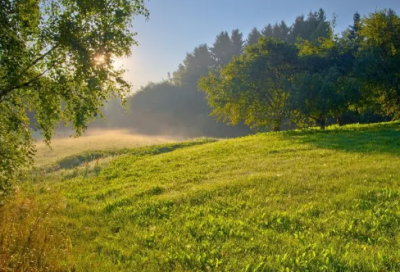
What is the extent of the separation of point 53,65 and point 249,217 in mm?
7513

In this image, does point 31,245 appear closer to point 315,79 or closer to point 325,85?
point 325,85

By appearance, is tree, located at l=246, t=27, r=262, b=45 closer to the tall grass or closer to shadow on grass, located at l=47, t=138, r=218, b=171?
shadow on grass, located at l=47, t=138, r=218, b=171

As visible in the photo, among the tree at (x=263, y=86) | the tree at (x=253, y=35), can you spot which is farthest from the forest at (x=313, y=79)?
the tree at (x=253, y=35)

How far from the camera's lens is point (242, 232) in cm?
701

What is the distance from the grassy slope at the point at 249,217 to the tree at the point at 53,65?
3.04 meters

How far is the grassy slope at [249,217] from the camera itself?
5.95 m

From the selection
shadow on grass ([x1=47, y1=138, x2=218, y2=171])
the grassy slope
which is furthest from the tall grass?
shadow on grass ([x1=47, y1=138, x2=218, y2=171])

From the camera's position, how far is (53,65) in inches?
372

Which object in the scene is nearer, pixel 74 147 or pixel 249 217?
pixel 249 217

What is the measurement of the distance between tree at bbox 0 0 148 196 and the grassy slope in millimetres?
3044

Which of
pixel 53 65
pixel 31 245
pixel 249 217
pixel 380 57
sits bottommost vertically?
pixel 249 217

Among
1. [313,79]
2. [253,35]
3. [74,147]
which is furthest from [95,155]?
[253,35]

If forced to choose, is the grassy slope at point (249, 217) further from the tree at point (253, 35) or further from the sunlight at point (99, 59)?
the tree at point (253, 35)

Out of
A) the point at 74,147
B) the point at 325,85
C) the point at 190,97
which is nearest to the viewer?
the point at 325,85
